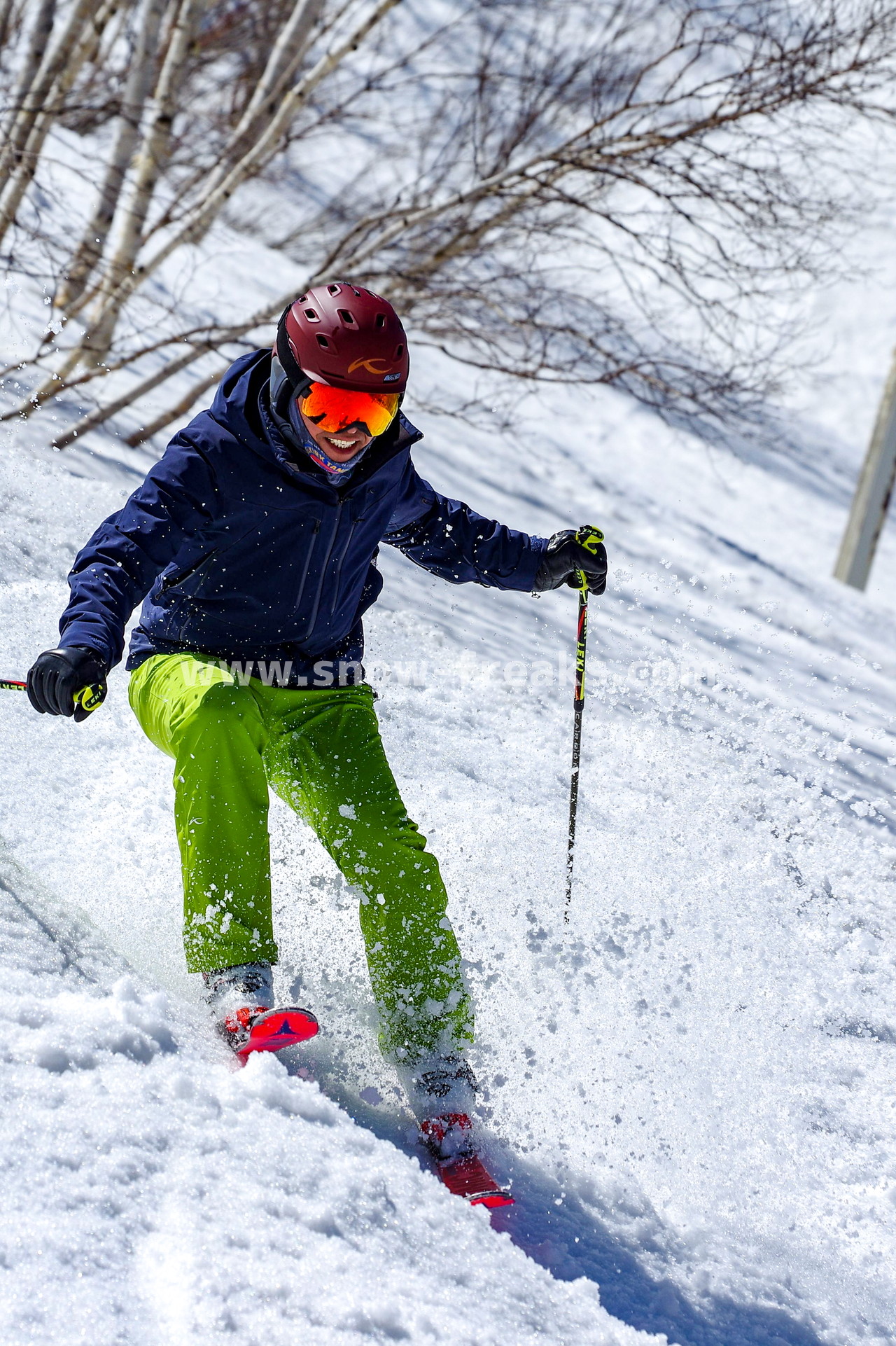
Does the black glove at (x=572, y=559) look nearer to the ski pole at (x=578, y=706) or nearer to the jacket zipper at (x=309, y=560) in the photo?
the ski pole at (x=578, y=706)

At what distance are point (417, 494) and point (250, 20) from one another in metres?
11.3

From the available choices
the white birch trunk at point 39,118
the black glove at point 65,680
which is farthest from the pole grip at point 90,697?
the white birch trunk at point 39,118

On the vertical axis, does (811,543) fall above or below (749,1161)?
above

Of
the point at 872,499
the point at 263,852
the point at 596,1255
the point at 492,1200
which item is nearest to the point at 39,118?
the point at 263,852

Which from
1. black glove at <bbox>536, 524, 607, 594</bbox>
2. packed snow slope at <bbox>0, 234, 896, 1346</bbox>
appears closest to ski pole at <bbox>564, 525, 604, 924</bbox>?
black glove at <bbox>536, 524, 607, 594</bbox>

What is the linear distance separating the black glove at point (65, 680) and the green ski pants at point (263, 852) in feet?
0.96

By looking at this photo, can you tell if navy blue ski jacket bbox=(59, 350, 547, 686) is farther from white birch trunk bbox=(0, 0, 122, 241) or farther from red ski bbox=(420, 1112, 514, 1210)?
white birch trunk bbox=(0, 0, 122, 241)

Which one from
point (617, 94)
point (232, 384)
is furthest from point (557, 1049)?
point (617, 94)

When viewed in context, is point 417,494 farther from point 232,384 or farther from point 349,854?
point 349,854

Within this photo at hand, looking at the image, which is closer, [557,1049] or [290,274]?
Answer: [557,1049]

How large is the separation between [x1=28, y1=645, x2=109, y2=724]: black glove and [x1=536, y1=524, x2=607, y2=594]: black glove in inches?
56.9

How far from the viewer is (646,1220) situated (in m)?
2.37

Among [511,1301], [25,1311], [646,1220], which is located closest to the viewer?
[25,1311]

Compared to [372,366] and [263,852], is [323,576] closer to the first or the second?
[372,366]
